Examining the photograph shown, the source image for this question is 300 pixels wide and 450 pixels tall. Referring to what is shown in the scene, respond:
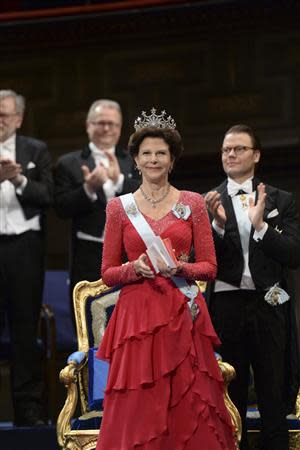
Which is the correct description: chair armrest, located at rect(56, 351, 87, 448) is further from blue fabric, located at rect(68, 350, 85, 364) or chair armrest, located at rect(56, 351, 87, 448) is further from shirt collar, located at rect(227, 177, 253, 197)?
shirt collar, located at rect(227, 177, 253, 197)

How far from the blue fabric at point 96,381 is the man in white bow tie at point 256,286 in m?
0.54

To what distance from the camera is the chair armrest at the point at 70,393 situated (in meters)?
4.35

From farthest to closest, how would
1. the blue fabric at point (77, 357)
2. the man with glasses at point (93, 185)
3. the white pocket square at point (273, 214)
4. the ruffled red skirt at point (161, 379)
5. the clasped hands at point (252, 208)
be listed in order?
the man with glasses at point (93, 185) → the white pocket square at point (273, 214) → the blue fabric at point (77, 357) → the clasped hands at point (252, 208) → the ruffled red skirt at point (161, 379)

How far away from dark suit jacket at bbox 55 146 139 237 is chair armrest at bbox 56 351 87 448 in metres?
1.16

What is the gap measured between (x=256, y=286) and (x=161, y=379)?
101 centimetres

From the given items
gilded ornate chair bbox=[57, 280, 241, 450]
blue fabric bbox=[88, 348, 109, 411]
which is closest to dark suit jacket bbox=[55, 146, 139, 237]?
gilded ornate chair bbox=[57, 280, 241, 450]

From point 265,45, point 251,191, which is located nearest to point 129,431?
point 251,191

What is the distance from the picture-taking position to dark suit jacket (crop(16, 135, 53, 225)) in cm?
539

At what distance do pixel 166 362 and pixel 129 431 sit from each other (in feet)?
0.87

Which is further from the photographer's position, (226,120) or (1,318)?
(226,120)

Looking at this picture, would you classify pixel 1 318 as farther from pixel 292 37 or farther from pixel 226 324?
pixel 292 37

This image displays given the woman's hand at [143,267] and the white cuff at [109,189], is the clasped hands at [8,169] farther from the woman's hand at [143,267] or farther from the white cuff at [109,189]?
the woman's hand at [143,267]

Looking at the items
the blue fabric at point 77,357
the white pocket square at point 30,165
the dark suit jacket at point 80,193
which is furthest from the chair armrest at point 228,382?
the white pocket square at point 30,165

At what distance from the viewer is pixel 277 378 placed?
172 inches
